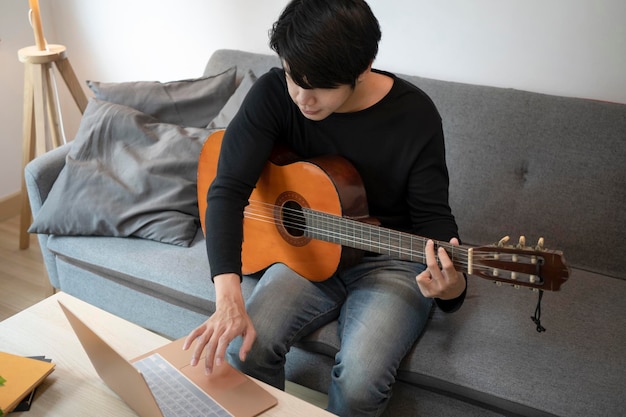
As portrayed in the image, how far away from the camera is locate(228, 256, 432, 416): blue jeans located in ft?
4.52

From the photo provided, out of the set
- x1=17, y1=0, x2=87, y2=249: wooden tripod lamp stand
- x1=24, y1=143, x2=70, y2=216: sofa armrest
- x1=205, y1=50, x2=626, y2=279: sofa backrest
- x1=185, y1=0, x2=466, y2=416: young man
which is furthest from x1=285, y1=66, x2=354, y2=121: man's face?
x1=17, y1=0, x2=87, y2=249: wooden tripod lamp stand

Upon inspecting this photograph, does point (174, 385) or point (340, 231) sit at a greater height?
point (340, 231)

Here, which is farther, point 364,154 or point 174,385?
point 364,154

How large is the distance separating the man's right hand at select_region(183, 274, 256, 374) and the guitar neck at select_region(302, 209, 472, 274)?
0.72 ft

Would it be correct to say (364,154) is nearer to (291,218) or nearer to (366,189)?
(366,189)

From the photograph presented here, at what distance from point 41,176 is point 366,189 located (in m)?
1.07

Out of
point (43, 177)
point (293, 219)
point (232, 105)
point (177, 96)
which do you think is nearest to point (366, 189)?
point (293, 219)

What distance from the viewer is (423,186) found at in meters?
1.48

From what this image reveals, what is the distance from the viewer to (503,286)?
1718mm

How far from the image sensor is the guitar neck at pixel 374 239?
1279 mm

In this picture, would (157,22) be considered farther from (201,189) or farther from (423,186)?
(423,186)

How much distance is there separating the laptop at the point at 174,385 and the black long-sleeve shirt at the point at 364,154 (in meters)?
0.23

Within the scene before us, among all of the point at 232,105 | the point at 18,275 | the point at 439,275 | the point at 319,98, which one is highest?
the point at 319,98

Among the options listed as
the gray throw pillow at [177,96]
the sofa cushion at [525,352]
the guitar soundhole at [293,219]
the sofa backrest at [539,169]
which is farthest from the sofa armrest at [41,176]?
the sofa backrest at [539,169]
